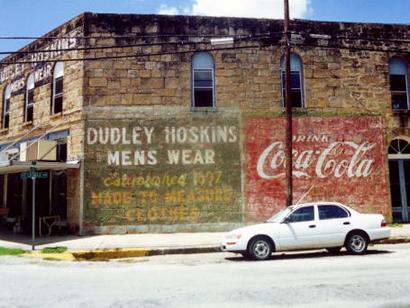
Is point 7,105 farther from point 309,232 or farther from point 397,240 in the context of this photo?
point 397,240

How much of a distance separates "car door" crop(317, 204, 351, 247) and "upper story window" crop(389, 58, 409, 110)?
913 cm

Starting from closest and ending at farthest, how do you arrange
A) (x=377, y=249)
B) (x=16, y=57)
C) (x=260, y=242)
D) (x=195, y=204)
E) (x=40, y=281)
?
(x=40, y=281), (x=260, y=242), (x=377, y=249), (x=195, y=204), (x=16, y=57)

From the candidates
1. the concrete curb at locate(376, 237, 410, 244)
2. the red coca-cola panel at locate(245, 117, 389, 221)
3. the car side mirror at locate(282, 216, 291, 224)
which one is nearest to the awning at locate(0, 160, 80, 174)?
the red coca-cola panel at locate(245, 117, 389, 221)

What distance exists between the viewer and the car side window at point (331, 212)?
11539mm

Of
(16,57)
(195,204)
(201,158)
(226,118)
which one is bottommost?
(195,204)

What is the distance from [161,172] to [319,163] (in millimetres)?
6371

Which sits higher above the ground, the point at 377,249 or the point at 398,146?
the point at 398,146

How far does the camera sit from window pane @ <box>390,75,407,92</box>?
1872 centimetres

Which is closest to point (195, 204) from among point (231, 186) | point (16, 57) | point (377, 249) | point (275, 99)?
point (231, 186)

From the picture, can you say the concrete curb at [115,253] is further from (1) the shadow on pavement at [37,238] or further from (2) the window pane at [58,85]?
(2) the window pane at [58,85]

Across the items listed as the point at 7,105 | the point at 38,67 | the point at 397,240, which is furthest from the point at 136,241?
the point at 7,105

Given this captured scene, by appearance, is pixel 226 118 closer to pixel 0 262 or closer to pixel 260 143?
pixel 260 143

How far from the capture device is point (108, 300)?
255 inches

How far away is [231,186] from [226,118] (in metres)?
2.71
